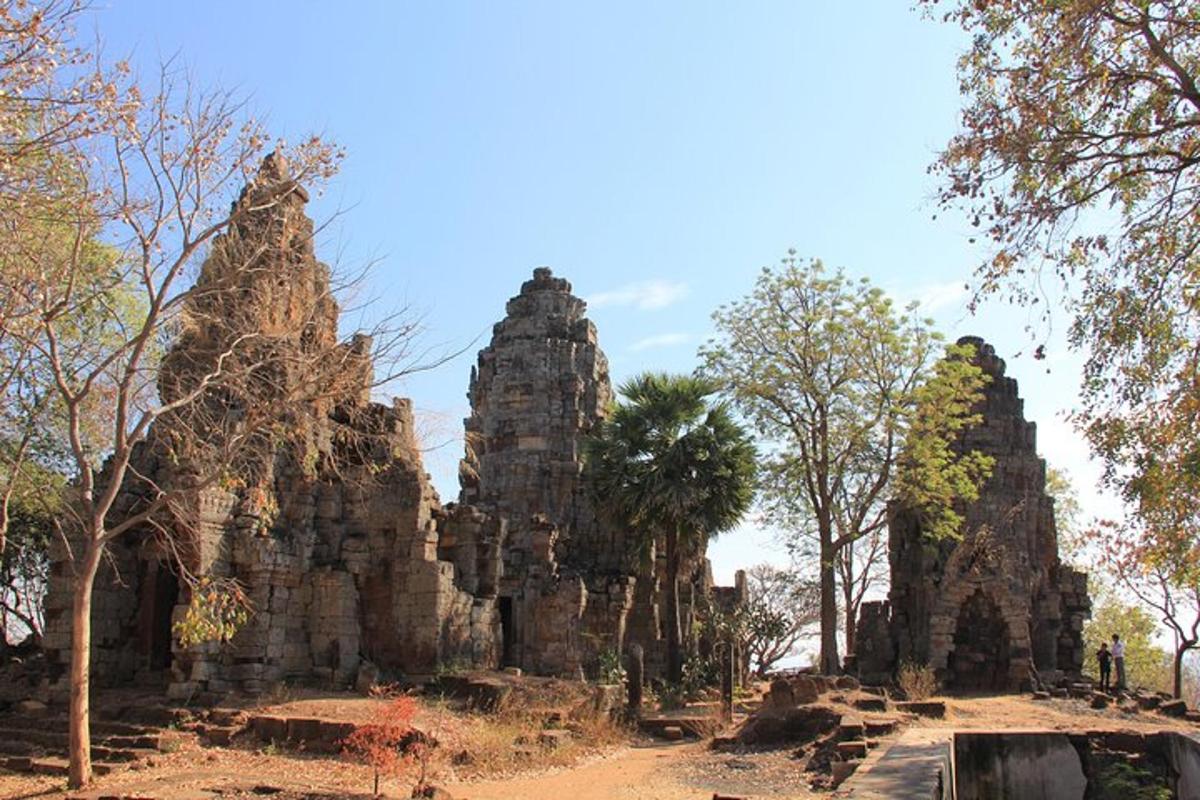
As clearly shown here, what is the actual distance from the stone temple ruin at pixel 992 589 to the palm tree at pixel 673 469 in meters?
4.84

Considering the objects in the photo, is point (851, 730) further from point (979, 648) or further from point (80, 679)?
point (979, 648)

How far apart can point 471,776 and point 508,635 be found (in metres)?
14.1

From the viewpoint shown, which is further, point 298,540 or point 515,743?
point 298,540

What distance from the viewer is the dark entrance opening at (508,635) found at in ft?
90.6

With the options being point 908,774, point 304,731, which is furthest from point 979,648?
point 908,774

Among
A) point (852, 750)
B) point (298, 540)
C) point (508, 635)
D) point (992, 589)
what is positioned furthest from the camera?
point (508, 635)

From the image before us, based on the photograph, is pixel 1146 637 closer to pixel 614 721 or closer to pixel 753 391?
pixel 753 391

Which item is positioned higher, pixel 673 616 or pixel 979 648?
pixel 673 616

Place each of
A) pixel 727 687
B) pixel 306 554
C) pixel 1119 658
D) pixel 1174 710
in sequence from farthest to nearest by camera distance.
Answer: pixel 1119 658
pixel 1174 710
pixel 727 687
pixel 306 554

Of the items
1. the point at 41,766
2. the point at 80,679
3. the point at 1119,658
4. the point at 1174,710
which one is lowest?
the point at 1174,710

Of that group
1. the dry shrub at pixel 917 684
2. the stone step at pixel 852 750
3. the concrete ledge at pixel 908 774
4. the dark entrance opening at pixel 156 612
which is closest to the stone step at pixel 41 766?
the dark entrance opening at pixel 156 612

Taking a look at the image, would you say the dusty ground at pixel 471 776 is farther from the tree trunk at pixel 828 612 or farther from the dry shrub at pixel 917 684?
the tree trunk at pixel 828 612

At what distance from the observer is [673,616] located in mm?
30062

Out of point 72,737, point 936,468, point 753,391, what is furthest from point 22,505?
point 936,468
